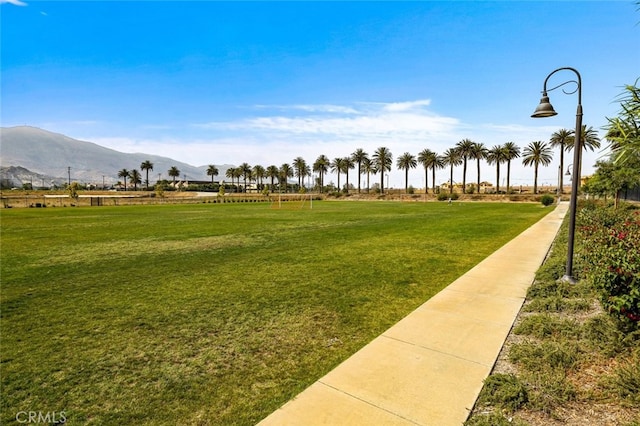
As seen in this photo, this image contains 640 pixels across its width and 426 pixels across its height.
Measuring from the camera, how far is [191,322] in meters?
5.67

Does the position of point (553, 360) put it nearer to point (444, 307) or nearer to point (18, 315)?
point (444, 307)

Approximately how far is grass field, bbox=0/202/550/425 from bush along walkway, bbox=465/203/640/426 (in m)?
1.87

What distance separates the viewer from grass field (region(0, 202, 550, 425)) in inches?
141

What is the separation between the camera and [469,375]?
379 centimetres

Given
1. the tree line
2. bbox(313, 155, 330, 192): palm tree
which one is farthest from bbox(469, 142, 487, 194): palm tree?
bbox(313, 155, 330, 192): palm tree

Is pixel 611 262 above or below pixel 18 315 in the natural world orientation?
above

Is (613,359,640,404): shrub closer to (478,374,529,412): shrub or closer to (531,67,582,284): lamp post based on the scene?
(478,374,529,412): shrub

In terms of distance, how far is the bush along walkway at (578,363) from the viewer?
3.13m

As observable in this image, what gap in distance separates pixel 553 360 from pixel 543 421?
126 cm

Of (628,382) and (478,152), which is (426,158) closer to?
(478,152)

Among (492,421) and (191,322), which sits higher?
(492,421)

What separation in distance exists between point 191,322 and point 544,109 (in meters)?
9.35

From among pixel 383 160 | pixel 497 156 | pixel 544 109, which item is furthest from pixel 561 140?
pixel 544 109

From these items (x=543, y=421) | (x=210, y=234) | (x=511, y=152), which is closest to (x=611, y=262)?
(x=543, y=421)
